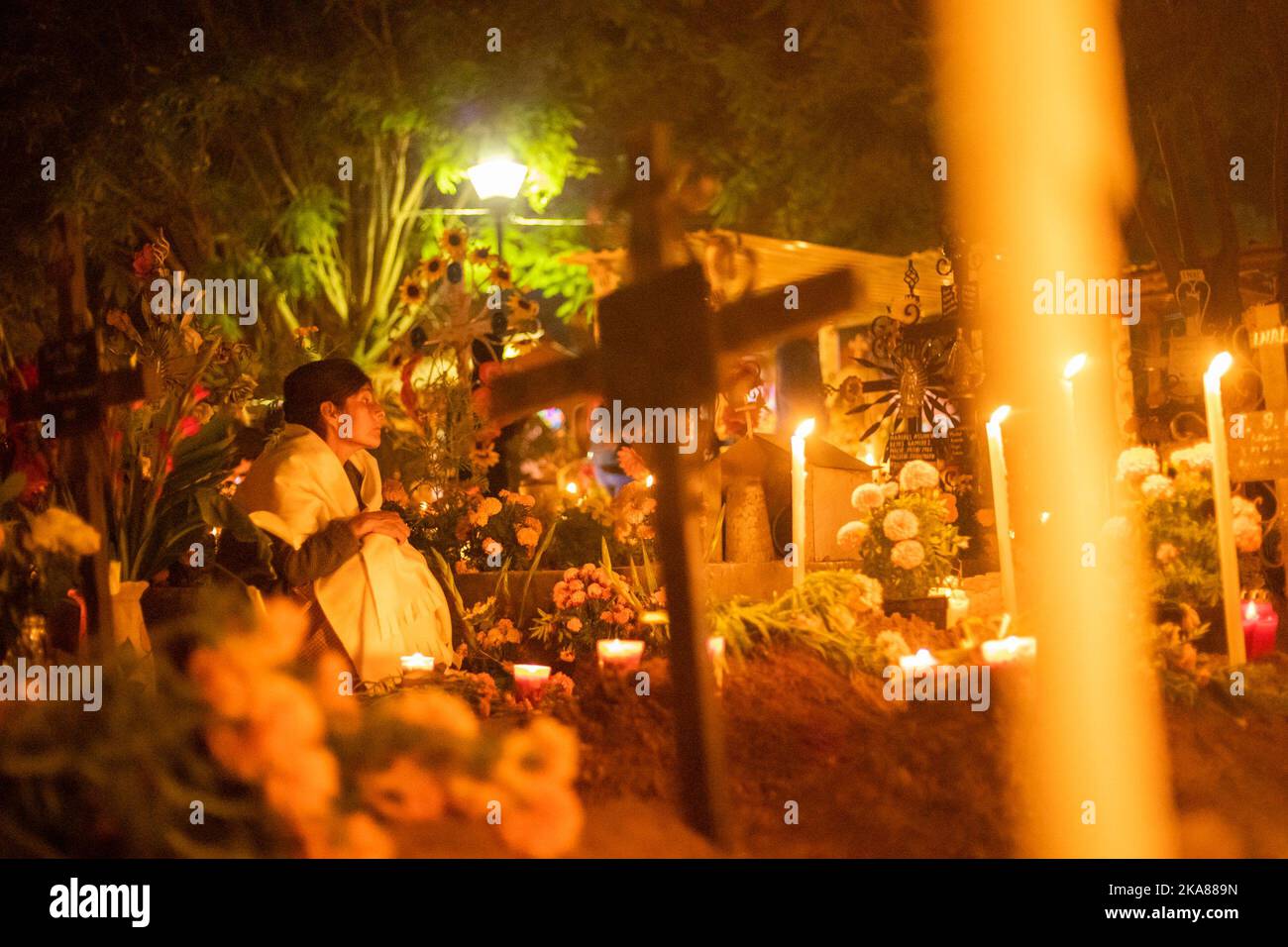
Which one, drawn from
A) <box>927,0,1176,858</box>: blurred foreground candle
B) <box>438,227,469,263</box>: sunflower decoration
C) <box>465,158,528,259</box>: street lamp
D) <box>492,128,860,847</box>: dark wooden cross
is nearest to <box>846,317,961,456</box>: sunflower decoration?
Result: <box>927,0,1176,858</box>: blurred foreground candle

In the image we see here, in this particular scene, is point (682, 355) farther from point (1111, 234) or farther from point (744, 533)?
point (1111, 234)

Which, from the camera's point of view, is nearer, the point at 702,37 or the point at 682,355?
the point at 682,355

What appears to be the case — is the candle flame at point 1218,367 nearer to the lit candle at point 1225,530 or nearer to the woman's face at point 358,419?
the lit candle at point 1225,530

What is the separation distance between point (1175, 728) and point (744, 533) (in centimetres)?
312

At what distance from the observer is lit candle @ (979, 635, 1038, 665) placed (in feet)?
15.2

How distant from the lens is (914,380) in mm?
7594

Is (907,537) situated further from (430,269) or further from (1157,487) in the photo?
(430,269)

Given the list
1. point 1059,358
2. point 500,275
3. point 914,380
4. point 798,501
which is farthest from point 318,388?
point 914,380

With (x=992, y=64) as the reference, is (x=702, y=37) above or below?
above

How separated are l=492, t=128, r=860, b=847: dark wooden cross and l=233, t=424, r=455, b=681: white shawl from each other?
1957 mm

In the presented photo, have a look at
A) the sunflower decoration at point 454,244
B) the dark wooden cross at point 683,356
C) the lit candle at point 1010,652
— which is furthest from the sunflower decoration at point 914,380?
the dark wooden cross at point 683,356

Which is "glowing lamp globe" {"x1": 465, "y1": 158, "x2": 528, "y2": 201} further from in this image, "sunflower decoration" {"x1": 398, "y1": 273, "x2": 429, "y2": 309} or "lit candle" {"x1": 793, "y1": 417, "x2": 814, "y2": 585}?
"lit candle" {"x1": 793, "y1": 417, "x2": 814, "y2": 585}

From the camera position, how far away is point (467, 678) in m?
5.29
